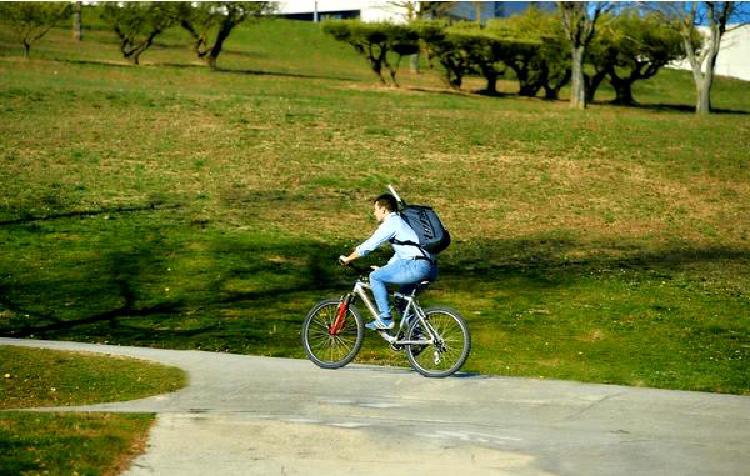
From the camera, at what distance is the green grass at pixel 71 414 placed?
31.4ft

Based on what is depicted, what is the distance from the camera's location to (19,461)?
9461mm

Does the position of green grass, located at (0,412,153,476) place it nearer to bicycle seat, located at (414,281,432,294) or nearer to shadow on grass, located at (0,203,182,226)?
bicycle seat, located at (414,281,432,294)

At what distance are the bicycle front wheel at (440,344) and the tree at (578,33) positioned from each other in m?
38.5

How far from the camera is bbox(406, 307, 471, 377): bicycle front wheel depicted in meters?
13.4

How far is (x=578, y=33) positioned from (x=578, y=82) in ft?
7.15

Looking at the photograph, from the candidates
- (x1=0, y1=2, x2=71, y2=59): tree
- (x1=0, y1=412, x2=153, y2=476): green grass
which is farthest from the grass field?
(x1=0, y1=412, x2=153, y2=476): green grass

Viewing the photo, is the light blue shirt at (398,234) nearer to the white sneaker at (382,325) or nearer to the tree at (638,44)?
the white sneaker at (382,325)

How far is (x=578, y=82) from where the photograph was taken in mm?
51688

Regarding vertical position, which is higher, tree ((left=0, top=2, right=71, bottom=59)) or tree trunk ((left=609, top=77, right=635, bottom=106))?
tree ((left=0, top=2, right=71, bottom=59))

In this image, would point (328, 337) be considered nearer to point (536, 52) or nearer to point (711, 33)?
point (711, 33)

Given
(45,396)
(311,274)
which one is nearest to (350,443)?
(45,396)

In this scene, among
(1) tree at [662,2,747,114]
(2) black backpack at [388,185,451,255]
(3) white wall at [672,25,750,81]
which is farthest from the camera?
(3) white wall at [672,25,750,81]

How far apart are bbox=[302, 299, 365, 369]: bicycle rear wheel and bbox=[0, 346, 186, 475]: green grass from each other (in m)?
1.46

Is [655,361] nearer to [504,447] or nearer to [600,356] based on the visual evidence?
[600,356]
